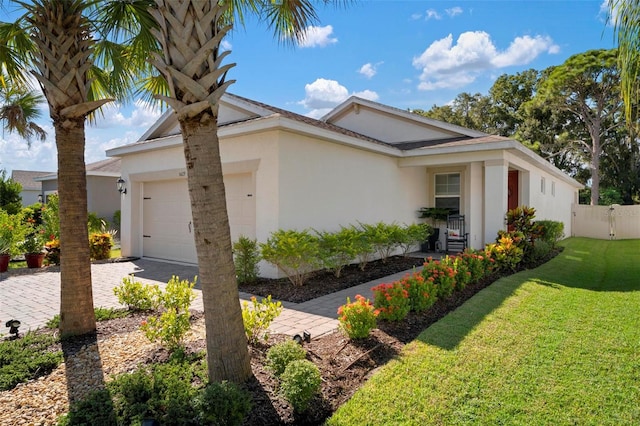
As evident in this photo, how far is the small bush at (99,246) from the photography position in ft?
40.0

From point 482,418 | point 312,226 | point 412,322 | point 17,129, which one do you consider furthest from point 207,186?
point 17,129

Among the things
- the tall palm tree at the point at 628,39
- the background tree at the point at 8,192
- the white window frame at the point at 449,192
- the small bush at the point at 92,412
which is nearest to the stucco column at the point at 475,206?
the white window frame at the point at 449,192

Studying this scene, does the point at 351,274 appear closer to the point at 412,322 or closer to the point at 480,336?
the point at 412,322

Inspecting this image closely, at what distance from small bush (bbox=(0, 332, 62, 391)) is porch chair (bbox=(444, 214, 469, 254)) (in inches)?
441

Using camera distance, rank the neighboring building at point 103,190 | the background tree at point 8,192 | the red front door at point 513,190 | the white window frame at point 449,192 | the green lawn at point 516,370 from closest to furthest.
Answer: the green lawn at point 516,370
the white window frame at point 449,192
the red front door at point 513,190
the background tree at point 8,192
the neighboring building at point 103,190

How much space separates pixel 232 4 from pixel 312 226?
5416 millimetres

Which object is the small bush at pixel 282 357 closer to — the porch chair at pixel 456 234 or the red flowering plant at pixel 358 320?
the red flowering plant at pixel 358 320

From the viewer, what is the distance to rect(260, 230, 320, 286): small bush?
25.6 feet

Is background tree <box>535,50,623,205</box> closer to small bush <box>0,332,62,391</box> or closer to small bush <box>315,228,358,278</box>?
small bush <box>315,228,358,278</box>

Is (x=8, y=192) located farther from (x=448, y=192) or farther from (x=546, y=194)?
(x=546, y=194)

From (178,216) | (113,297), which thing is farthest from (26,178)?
(113,297)

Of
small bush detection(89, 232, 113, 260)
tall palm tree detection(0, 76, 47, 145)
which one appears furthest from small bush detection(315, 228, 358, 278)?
tall palm tree detection(0, 76, 47, 145)

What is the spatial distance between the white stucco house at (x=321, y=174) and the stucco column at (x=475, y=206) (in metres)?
0.03

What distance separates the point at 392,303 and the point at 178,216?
7909 millimetres
